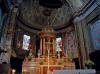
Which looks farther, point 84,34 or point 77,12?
point 77,12

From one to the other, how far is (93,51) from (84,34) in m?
2.31

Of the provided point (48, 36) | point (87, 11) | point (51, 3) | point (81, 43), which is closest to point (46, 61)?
point (48, 36)

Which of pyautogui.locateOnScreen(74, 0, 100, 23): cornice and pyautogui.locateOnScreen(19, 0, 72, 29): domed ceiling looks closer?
pyautogui.locateOnScreen(74, 0, 100, 23): cornice

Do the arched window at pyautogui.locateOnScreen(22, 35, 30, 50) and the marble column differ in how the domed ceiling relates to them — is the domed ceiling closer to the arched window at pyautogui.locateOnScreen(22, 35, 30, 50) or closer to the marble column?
the arched window at pyautogui.locateOnScreen(22, 35, 30, 50)

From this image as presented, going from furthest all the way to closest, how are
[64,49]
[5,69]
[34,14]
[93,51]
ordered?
[34,14] → [64,49] → [93,51] → [5,69]

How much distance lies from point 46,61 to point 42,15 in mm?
9096

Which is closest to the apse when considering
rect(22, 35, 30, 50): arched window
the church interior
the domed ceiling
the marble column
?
the church interior

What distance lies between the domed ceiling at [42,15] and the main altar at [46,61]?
425 cm

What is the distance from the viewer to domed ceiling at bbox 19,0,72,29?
20408 millimetres

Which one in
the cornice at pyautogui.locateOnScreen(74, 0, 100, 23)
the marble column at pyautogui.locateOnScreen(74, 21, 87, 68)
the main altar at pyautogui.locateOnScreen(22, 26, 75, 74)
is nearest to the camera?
the main altar at pyautogui.locateOnScreen(22, 26, 75, 74)

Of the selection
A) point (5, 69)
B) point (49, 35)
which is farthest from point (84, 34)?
point (5, 69)

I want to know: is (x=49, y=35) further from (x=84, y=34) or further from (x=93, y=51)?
(x=93, y=51)

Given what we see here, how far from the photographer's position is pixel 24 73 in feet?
41.4

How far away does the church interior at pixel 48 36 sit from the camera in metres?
13.6
